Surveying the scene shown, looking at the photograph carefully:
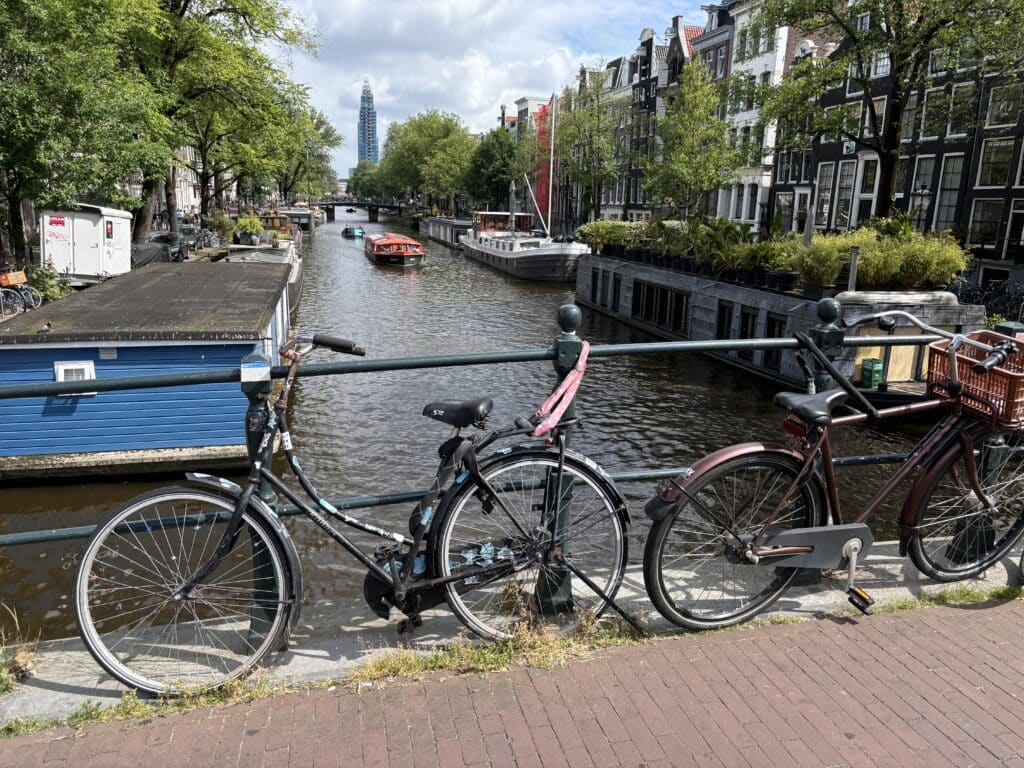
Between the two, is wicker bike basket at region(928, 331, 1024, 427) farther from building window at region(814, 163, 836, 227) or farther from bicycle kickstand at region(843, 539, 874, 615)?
building window at region(814, 163, 836, 227)

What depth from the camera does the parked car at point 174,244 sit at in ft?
85.9

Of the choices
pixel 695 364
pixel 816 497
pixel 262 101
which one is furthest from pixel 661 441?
pixel 262 101

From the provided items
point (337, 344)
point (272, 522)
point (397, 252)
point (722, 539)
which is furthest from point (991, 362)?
point (397, 252)

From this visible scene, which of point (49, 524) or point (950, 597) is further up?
point (950, 597)

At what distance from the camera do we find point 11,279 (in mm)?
17125

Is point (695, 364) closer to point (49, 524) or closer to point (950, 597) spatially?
point (49, 524)

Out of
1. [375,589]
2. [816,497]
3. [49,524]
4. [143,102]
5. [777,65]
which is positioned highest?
[777,65]

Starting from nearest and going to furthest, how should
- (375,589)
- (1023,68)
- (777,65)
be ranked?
(375,589) < (1023,68) < (777,65)

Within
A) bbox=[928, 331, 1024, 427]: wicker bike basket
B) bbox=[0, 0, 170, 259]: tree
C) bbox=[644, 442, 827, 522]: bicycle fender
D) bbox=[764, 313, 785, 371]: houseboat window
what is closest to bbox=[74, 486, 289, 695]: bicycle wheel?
bbox=[644, 442, 827, 522]: bicycle fender

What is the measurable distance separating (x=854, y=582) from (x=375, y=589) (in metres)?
2.33

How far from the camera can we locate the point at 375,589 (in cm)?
309

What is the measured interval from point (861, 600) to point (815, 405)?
3.15ft

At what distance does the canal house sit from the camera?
31.3 ft

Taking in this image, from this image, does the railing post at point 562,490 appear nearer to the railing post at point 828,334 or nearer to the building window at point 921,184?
the railing post at point 828,334
